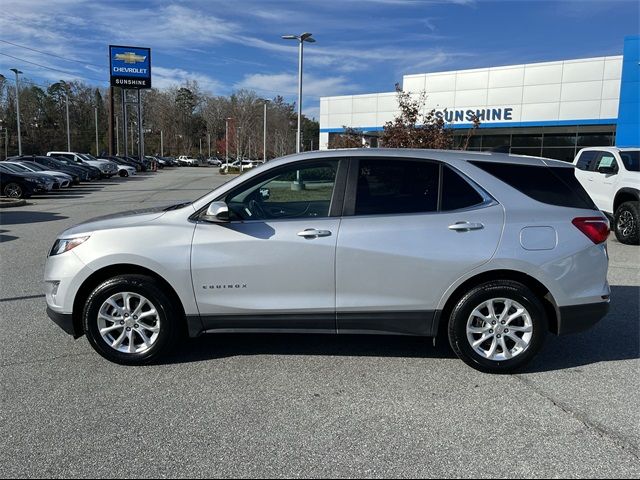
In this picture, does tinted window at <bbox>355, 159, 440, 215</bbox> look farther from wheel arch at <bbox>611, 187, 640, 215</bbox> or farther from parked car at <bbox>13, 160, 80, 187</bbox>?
parked car at <bbox>13, 160, 80, 187</bbox>

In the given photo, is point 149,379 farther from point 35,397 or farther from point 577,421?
point 577,421

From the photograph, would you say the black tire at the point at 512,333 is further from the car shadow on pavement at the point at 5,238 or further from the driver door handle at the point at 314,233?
the car shadow on pavement at the point at 5,238

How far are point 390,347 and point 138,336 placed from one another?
220 cm

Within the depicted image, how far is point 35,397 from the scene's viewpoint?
359cm

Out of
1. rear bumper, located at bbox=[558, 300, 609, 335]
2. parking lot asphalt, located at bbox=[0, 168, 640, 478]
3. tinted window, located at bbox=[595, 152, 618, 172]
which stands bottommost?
parking lot asphalt, located at bbox=[0, 168, 640, 478]

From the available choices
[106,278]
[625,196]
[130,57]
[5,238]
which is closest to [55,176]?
[5,238]

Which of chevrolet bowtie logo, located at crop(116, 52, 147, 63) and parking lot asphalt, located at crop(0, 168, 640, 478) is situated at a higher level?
chevrolet bowtie logo, located at crop(116, 52, 147, 63)

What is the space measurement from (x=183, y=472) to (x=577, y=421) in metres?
2.51

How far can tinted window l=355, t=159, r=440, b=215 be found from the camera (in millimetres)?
4023

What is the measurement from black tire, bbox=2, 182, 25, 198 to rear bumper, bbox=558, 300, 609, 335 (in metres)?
21.5

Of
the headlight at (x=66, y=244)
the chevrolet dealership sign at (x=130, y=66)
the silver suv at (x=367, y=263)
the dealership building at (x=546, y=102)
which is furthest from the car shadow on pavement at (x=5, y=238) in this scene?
the chevrolet dealership sign at (x=130, y=66)

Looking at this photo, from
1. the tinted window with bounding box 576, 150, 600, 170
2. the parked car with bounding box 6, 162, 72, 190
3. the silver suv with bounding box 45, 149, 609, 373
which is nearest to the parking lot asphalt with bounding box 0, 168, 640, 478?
the silver suv with bounding box 45, 149, 609, 373

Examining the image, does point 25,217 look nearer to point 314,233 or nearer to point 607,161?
point 314,233

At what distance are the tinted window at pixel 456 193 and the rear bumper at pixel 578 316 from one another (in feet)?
3.60
